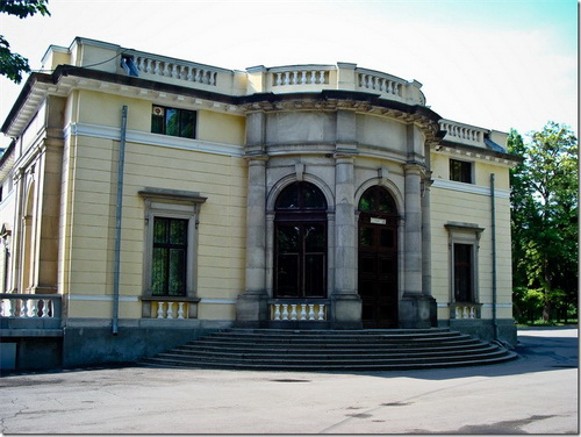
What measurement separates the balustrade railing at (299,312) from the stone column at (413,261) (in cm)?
283

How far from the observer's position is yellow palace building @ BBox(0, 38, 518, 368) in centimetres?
1880

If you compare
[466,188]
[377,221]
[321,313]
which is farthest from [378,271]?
[466,188]

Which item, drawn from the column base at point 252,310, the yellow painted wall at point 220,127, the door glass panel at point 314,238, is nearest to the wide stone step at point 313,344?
the column base at point 252,310

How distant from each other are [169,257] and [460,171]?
1253cm

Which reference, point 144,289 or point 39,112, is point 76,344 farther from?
point 39,112

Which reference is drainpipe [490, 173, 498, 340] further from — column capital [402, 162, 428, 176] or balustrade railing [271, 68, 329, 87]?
balustrade railing [271, 68, 329, 87]

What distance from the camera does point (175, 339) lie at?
1969cm

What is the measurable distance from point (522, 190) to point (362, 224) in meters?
33.0

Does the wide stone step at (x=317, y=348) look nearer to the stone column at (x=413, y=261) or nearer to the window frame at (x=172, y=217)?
the window frame at (x=172, y=217)

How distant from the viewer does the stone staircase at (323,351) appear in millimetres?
17609

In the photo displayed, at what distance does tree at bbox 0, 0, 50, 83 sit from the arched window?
11072 mm

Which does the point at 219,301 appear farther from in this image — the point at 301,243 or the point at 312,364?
the point at 312,364

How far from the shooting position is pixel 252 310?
20391 mm

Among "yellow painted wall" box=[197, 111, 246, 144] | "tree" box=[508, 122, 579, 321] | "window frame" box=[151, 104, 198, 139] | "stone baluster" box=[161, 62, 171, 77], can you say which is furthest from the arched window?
"tree" box=[508, 122, 579, 321]
